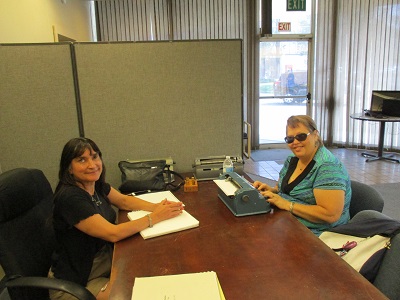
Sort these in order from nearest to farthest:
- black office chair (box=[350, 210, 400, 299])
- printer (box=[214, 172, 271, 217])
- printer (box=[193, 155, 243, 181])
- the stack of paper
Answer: black office chair (box=[350, 210, 400, 299]) → the stack of paper → printer (box=[214, 172, 271, 217]) → printer (box=[193, 155, 243, 181])

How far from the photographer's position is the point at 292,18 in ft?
20.0

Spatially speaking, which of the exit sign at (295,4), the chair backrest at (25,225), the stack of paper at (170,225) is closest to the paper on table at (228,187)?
the stack of paper at (170,225)

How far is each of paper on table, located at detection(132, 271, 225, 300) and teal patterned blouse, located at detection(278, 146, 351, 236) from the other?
83 cm

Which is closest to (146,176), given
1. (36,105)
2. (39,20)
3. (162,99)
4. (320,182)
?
(162,99)

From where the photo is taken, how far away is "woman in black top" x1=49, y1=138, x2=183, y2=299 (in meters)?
1.38

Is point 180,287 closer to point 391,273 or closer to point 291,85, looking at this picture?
point 391,273

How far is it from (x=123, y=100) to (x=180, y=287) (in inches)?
65.9

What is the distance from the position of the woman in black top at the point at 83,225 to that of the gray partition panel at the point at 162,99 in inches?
35.2

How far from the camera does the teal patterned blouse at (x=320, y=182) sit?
64.7 inches

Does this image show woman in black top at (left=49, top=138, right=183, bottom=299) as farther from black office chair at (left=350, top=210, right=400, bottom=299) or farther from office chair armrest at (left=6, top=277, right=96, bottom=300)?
black office chair at (left=350, top=210, right=400, bottom=299)

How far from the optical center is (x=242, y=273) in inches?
43.7

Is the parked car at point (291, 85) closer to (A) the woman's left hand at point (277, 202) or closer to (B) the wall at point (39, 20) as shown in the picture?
(B) the wall at point (39, 20)

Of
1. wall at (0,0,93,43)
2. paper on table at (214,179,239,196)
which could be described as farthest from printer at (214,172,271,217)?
wall at (0,0,93,43)

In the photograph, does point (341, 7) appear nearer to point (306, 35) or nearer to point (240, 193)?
point (306, 35)
